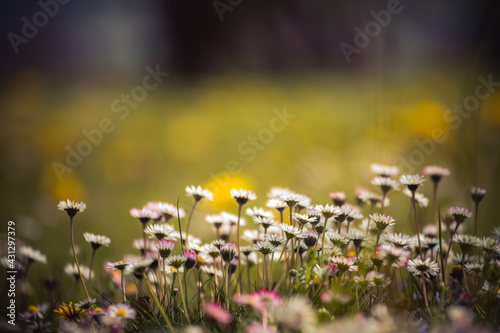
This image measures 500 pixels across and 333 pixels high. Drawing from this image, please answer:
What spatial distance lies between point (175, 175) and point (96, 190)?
512 mm

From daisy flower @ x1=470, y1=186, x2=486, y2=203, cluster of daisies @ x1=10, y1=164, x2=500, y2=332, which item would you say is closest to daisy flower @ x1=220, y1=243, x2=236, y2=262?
cluster of daisies @ x1=10, y1=164, x2=500, y2=332

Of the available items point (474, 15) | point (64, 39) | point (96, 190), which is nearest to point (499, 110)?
point (474, 15)

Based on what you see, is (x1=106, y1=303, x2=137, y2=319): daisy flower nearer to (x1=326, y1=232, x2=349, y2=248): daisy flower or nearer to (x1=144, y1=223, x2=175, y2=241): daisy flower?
(x1=144, y1=223, x2=175, y2=241): daisy flower

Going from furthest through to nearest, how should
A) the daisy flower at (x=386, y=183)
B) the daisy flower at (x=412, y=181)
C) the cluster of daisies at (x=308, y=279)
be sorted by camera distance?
the daisy flower at (x=386, y=183)
the daisy flower at (x=412, y=181)
the cluster of daisies at (x=308, y=279)

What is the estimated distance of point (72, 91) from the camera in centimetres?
428

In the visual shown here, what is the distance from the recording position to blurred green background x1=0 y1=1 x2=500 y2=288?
2.20 metres

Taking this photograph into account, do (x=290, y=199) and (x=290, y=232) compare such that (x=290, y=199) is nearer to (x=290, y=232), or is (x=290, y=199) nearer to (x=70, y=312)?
(x=290, y=232)

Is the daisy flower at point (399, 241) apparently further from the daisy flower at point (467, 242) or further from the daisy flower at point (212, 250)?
the daisy flower at point (212, 250)

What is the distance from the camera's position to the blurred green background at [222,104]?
2.20 meters

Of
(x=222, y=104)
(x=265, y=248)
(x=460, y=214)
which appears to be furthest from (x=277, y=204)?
(x=222, y=104)

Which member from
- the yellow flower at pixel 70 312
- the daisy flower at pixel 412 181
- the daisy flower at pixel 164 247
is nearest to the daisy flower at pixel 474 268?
the daisy flower at pixel 412 181

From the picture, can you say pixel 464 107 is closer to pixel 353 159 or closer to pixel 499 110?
pixel 353 159

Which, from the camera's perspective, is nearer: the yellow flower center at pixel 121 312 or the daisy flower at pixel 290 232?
the yellow flower center at pixel 121 312

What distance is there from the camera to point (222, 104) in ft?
13.2
